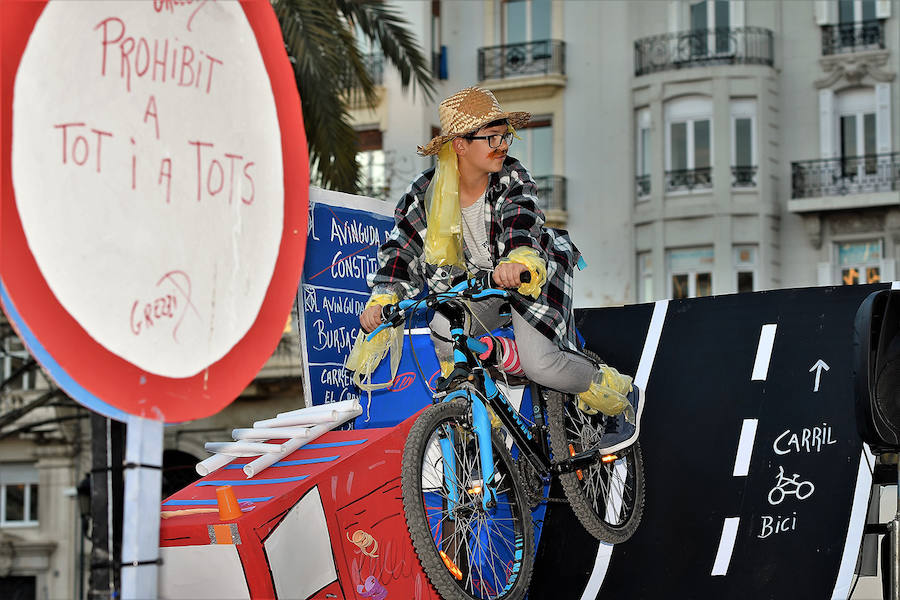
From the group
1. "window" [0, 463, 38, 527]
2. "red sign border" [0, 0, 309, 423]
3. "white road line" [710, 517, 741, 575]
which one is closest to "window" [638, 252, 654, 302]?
"window" [0, 463, 38, 527]

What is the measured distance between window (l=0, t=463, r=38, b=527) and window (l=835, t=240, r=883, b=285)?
16955 millimetres

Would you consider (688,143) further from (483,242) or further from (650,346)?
(483,242)

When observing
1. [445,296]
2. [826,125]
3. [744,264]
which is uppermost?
[826,125]

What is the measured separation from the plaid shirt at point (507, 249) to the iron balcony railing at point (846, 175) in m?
20.9

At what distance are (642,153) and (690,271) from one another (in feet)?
8.59

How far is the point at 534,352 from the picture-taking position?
4.77 m

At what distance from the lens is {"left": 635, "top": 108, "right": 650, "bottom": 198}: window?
25812 mm

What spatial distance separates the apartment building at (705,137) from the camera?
24.8 m

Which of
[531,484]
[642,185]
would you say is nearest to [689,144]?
[642,185]

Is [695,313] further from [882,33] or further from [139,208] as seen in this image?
[882,33]

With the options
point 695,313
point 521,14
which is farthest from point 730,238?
point 695,313

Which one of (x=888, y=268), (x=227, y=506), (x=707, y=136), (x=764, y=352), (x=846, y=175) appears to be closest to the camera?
(x=227, y=506)

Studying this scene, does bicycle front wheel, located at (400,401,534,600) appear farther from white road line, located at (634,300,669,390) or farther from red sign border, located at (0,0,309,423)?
white road line, located at (634,300,669,390)

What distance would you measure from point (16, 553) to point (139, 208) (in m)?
25.3
